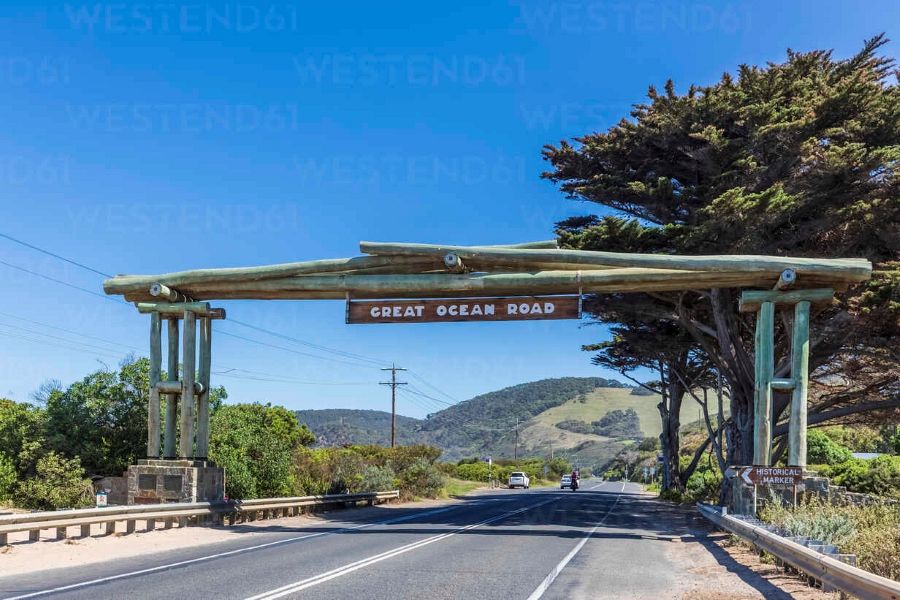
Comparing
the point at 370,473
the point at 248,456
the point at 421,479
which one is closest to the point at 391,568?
the point at 248,456

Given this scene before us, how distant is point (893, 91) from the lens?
23750mm

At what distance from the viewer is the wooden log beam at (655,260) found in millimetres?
17578

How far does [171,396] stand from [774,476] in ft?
45.5

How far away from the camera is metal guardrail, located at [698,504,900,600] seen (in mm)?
6836

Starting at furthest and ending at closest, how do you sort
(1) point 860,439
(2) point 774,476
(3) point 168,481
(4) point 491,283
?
(1) point 860,439 → (3) point 168,481 → (4) point 491,283 → (2) point 774,476

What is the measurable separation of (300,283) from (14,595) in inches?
436

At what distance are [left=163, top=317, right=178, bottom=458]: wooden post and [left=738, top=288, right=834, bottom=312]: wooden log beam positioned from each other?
13.3 m

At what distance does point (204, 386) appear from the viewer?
2047 cm

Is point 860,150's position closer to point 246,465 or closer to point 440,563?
point 440,563

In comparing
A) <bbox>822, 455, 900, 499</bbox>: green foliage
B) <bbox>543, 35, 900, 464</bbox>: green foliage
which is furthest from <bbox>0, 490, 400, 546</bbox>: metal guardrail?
<bbox>822, 455, 900, 499</bbox>: green foliage

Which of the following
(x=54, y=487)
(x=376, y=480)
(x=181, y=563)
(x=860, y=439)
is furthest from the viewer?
(x=860, y=439)

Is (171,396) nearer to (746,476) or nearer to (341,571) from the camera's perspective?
(341,571)

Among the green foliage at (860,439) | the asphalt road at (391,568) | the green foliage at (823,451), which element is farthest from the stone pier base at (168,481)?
the green foliage at (860,439)

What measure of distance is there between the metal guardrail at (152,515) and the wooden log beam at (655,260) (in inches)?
267
